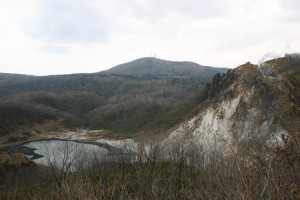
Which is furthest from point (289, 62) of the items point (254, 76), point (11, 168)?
point (11, 168)

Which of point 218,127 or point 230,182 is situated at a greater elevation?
point 230,182

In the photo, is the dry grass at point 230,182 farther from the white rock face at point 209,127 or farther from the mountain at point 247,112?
the white rock face at point 209,127

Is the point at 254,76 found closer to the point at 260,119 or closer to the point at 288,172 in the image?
the point at 260,119

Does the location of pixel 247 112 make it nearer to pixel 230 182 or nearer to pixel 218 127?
pixel 218 127

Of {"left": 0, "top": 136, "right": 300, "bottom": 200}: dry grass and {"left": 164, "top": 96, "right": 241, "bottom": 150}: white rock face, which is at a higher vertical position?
{"left": 0, "top": 136, "right": 300, "bottom": 200}: dry grass

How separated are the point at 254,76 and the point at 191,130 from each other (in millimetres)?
19878

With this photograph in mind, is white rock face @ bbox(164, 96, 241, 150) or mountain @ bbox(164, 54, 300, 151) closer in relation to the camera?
mountain @ bbox(164, 54, 300, 151)

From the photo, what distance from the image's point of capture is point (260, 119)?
238 feet

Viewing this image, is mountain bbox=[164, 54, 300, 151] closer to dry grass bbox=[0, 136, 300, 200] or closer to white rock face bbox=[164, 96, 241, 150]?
white rock face bbox=[164, 96, 241, 150]

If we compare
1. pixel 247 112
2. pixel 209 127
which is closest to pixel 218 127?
pixel 209 127

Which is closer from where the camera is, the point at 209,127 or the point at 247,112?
the point at 247,112

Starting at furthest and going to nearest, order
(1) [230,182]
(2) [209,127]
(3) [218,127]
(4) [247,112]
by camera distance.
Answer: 1. (2) [209,127]
2. (3) [218,127]
3. (4) [247,112]
4. (1) [230,182]

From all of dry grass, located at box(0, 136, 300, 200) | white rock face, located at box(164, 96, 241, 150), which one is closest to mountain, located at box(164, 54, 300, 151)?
white rock face, located at box(164, 96, 241, 150)

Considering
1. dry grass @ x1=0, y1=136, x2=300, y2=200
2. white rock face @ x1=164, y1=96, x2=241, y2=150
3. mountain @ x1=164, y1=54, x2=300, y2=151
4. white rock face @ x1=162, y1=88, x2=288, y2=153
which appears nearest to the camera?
dry grass @ x1=0, y1=136, x2=300, y2=200
